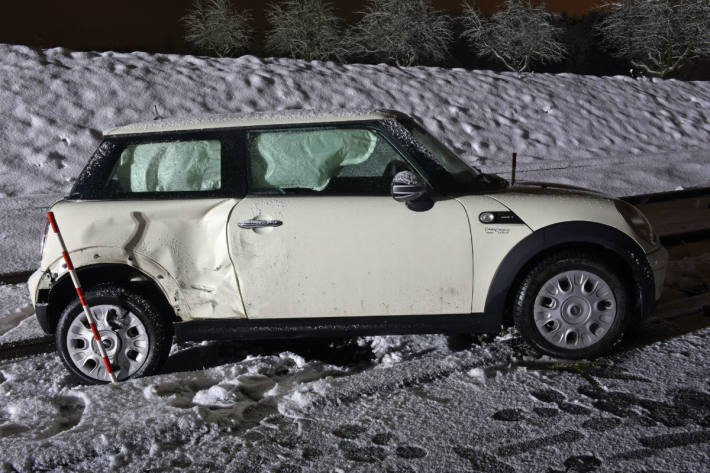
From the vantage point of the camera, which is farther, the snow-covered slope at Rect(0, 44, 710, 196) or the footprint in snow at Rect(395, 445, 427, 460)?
the snow-covered slope at Rect(0, 44, 710, 196)

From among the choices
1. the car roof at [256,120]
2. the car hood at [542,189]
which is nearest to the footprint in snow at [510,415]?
the car hood at [542,189]

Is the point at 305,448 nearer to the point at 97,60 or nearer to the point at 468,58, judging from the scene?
the point at 97,60

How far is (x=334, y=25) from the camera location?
2694 cm

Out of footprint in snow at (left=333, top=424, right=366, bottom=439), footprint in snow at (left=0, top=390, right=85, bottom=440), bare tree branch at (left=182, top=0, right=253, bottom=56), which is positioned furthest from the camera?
bare tree branch at (left=182, top=0, right=253, bottom=56)

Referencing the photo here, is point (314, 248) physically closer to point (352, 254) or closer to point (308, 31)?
point (352, 254)

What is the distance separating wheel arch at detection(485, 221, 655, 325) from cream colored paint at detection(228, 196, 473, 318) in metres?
0.20

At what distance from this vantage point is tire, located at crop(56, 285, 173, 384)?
12.6 ft

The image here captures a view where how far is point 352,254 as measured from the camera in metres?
3.73

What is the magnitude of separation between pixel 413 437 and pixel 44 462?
1710 millimetres

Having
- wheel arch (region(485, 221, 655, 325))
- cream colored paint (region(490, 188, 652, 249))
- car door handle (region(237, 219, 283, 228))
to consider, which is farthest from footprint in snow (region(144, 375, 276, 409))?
cream colored paint (region(490, 188, 652, 249))

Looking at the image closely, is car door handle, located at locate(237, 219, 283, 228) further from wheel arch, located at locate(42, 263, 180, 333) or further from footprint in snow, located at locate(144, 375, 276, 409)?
footprint in snow, located at locate(144, 375, 276, 409)

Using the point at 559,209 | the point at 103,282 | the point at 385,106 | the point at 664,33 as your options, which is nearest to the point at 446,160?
the point at 559,209

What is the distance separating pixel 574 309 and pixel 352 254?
4.46 feet

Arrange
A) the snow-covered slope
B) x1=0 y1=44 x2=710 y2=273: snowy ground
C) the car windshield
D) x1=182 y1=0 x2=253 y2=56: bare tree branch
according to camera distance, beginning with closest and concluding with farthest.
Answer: the car windshield
x1=0 y1=44 x2=710 y2=273: snowy ground
the snow-covered slope
x1=182 y1=0 x2=253 y2=56: bare tree branch
